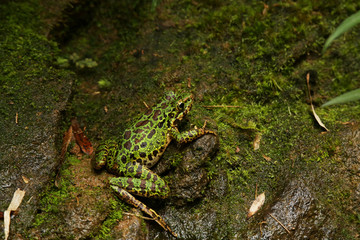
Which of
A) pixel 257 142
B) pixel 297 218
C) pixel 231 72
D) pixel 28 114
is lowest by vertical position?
pixel 297 218

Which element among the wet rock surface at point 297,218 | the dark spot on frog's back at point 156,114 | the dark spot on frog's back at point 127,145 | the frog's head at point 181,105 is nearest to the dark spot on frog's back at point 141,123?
the dark spot on frog's back at point 156,114

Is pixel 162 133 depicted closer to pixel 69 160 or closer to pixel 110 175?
pixel 110 175

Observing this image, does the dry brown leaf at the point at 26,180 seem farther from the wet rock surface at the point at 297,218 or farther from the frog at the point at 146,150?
the wet rock surface at the point at 297,218

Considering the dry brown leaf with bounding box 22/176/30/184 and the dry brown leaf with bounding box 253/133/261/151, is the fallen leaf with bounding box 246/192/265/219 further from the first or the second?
the dry brown leaf with bounding box 22/176/30/184

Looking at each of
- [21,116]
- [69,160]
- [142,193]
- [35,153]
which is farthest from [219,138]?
[21,116]

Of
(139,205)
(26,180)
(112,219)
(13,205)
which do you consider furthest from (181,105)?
(13,205)

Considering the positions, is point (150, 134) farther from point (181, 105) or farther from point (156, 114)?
point (181, 105)
